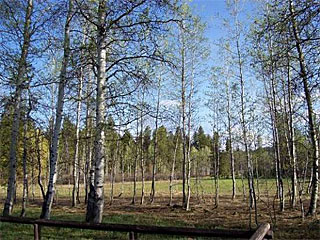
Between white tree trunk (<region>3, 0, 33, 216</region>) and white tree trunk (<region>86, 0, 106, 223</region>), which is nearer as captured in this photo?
white tree trunk (<region>86, 0, 106, 223</region>)

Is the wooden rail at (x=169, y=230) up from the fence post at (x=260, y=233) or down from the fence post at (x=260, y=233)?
down

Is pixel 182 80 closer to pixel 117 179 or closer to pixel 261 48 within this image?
pixel 261 48

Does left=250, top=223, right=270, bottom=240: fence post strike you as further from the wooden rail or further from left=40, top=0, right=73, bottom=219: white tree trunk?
left=40, top=0, right=73, bottom=219: white tree trunk

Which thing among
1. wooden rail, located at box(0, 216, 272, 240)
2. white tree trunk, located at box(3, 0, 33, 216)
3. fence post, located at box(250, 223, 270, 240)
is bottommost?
wooden rail, located at box(0, 216, 272, 240)

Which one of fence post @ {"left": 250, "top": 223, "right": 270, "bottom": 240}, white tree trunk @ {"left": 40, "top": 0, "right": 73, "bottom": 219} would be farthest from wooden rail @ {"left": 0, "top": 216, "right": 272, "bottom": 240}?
white tree trunk @ {"left": 40, "top": 0, "right": 73, "bottom": 219}

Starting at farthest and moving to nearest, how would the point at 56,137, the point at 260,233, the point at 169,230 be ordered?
the point at 56,137 < the point at 169,230 < the point at 260,233

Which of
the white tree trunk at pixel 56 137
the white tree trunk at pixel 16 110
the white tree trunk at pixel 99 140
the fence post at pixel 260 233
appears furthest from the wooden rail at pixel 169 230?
the white tree trunk at pixel 16 110

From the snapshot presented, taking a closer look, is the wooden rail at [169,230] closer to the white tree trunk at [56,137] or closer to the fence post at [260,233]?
the fence post at [260,233]

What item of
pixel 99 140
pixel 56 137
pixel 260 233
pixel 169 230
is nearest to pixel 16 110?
pixel 56 137

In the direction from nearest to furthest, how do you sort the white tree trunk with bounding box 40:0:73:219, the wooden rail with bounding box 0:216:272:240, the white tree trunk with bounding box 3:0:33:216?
the wooden rail with bounding box 0:216:272:240 < the white tree trunk with bounding box 40:0:73:219 < the white tree trunk with bounding box 3:0:33:216

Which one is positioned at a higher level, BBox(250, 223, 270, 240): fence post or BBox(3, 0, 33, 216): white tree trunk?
BBox(3, 0, 33, 216): white tree trunk

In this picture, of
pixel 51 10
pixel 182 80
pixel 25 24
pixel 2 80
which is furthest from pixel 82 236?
pixel 182 80

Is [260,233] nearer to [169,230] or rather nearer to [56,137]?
[169,230]

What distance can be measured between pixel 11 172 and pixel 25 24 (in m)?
5.52
